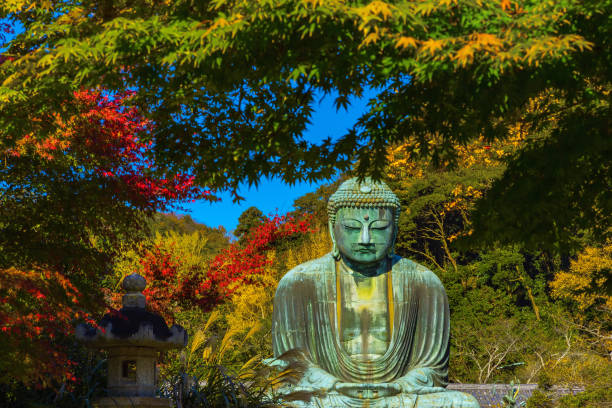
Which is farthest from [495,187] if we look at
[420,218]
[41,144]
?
[420,218]

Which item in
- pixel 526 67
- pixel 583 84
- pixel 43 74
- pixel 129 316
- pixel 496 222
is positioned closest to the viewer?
pixel 526 67

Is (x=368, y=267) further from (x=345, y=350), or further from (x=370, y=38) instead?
(x=370, y=38)

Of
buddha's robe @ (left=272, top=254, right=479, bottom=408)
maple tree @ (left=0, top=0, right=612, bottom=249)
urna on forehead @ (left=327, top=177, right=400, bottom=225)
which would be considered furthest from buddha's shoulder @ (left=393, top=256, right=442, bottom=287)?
maple tree @ (left=0, top=0, right=612, bottom=249)

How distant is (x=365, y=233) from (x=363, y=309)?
858 millimetres

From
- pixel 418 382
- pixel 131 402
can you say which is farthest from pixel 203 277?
pixel 131 402

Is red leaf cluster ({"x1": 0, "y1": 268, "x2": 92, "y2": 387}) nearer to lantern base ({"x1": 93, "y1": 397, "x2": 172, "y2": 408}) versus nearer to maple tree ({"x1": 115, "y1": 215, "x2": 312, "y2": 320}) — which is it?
lantern base ({"x1": 93, "y1": 397, "x2": 172, "y2": 408})

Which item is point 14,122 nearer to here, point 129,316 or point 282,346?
point 129,316

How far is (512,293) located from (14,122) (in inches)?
937

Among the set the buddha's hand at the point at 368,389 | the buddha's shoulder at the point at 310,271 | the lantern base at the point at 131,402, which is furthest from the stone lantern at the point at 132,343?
the buddha's shoulder at the point at 310,271

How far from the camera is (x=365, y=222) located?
9.00m

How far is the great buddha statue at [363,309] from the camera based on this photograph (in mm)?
8758

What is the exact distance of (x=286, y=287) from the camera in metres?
9.18

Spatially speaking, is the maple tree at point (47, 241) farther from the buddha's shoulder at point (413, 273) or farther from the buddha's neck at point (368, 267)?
the buddha's shoulder at point (413, 273)

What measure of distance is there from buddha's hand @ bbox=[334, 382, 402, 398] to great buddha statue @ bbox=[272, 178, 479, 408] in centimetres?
14
